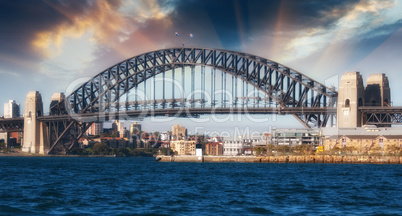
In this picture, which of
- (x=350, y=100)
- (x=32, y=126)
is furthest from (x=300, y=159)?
(x=32, y=126)

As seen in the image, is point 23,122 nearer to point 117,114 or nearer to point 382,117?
point 117,114

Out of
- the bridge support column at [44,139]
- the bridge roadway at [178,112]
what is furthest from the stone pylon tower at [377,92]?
the bridge support column at [44,139]

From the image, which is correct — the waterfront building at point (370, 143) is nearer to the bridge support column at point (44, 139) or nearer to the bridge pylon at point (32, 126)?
the bridge support column at point (44, 139)

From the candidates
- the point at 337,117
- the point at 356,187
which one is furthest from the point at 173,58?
the point at 356,187

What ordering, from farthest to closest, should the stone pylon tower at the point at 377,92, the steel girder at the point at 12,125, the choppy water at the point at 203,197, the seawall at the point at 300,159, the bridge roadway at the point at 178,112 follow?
the steel girder at the point at 12,125 < the bridge roadway at the point at 178,112 < the stone pylon tower at the point at 377,92 < the seawall at the point at 300,159 < the choppy water at the point at 203,197

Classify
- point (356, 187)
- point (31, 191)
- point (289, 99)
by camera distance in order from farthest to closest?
point (289, 99) < point (356, 187) < point (31, 191)

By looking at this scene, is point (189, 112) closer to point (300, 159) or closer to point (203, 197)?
point (300, 159)
